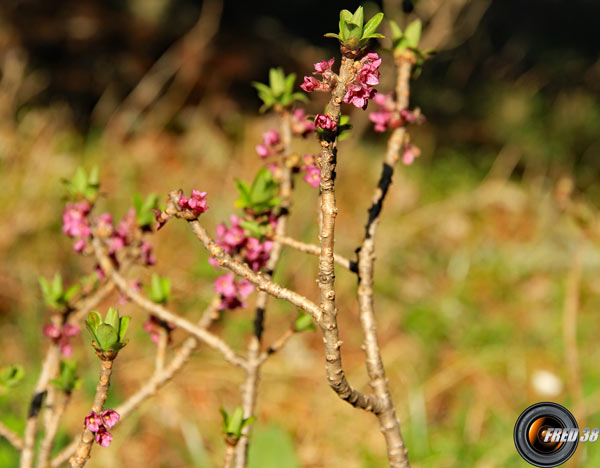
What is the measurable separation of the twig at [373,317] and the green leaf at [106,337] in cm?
42

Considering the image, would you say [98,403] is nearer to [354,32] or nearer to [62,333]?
[62,333]

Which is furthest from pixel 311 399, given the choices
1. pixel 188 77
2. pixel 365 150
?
pixel 188 77

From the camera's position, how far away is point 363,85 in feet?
2.25

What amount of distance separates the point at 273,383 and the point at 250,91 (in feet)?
10.7

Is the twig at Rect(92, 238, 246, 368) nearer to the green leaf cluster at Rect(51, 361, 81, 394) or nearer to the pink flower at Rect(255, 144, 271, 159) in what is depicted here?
the green leaf cluster at Rect(51, 361, 81, 394)

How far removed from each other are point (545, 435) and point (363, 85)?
84 centimetres

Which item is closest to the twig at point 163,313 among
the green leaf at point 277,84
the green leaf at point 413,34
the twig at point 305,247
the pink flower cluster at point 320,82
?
the twig at point 305,247

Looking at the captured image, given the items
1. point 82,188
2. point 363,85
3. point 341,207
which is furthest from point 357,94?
point 341,207

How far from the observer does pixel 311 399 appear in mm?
2646

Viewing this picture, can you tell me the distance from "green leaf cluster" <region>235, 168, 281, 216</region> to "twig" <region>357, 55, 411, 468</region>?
0.58ft

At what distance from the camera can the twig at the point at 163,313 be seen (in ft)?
3.52

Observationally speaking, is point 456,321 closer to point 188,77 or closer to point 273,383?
point 273,383

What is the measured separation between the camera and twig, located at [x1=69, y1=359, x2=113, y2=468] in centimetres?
77

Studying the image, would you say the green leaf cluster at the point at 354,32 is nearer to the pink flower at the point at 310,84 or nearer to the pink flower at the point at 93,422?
the pink flower at the point at 310,84
